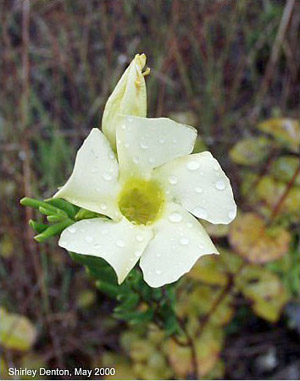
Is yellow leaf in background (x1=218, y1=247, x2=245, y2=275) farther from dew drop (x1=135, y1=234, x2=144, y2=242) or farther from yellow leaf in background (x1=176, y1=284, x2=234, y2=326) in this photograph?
dew drop (x1=135, y1=234, x2=144, y2=242)

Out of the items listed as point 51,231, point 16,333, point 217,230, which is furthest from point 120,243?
point 16,333

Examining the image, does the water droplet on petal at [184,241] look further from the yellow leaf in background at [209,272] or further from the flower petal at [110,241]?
the yellow leaf in background at [209,272]

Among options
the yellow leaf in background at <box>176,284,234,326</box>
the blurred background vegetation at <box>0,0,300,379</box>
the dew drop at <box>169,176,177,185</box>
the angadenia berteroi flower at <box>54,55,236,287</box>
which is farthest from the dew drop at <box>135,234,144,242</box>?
the yellow leaf in background at <box>176,284,234,326</box>

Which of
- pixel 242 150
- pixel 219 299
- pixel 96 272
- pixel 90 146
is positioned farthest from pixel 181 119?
pixel 90 146

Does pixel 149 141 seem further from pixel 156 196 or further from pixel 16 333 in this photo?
pixel 16 333

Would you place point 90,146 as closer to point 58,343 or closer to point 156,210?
point 156,210
